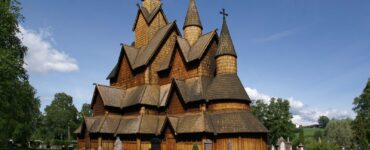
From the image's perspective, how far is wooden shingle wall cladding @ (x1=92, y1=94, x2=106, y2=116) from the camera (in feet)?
109

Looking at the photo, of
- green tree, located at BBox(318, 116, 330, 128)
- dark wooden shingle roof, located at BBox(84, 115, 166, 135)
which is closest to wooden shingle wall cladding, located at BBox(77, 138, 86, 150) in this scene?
dark wooden shingle roof, located at BBox(84, 115, 166, 135)

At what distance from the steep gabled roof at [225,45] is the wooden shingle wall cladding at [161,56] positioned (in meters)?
6.08

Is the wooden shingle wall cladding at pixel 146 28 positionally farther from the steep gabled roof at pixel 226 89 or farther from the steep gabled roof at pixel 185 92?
the steep gabled roof at pixel 226 89

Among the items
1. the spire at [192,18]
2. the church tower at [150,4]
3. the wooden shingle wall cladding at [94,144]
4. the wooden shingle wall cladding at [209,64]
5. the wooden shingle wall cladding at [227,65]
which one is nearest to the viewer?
the wooden shingle wall cladding at [227,65]

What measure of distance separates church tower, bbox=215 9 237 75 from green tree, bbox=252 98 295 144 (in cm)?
2612

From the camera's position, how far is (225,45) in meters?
29.2

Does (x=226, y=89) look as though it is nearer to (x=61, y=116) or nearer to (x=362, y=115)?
(x=362, y=115)

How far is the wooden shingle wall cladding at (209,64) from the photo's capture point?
98.0 feet

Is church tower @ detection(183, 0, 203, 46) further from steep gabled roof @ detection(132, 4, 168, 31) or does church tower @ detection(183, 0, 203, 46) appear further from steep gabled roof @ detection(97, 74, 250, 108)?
steep gabled roof @ detection(97, 74, 250, 108)

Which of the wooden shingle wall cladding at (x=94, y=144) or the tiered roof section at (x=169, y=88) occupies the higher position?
the tiered roof section at (x=169, y=88)

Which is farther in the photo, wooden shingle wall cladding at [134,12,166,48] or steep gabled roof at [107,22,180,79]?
wooden shingle wall cladding at [134,12,166,48]

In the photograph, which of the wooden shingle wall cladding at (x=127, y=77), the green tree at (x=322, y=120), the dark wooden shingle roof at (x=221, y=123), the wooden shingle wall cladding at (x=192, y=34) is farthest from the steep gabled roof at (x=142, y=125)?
the green tree at (x=322, y=120)

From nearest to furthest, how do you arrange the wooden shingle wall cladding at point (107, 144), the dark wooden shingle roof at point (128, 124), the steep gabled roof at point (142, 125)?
1. the steep gabled roof at point (142, 125)
2. the dark wooden shingle roof at point (128, 124)
3. the wooden shingle wall cladding at point (107, 144)

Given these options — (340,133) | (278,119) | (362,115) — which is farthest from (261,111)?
(340,133)
